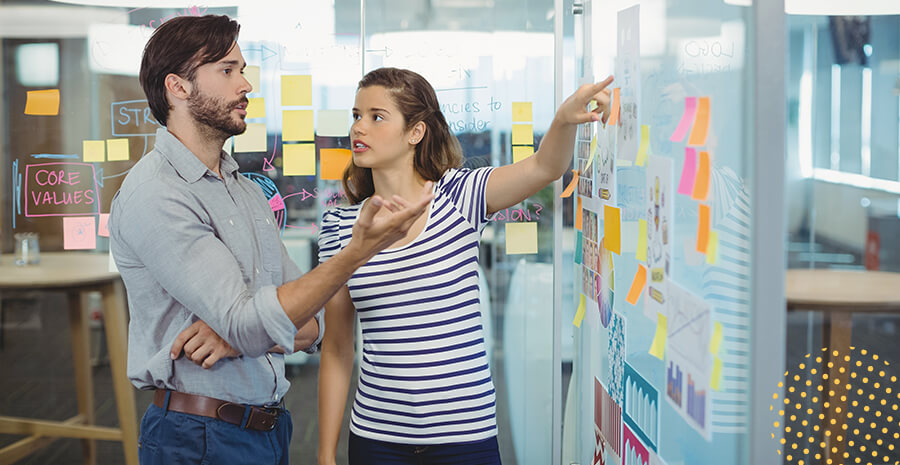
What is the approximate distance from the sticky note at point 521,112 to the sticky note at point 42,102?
1.64 m

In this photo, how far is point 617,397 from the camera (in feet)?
6.42

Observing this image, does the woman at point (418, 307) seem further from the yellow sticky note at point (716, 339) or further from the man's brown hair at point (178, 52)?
the yellow sticky note at point (716, 339)

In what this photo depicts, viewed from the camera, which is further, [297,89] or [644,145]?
[297,89]

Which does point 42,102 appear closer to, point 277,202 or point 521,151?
point 277,202

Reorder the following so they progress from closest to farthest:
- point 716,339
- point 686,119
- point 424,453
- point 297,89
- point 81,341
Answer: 1. point 716,339
2. point 686,119
3. point 424,453
4. point 297,89
5. point 81,341

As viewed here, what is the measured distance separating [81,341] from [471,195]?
5.85ft

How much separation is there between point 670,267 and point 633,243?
0.84 feet

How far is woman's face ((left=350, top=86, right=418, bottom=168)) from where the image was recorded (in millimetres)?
1951

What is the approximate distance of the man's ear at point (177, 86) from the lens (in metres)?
1.67

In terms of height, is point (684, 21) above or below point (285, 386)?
above

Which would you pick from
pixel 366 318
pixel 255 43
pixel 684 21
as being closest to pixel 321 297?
pixel 366 318

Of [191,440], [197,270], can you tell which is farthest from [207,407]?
[197,270]

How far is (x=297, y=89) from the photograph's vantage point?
272cm

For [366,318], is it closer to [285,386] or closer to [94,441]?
[285,386]
